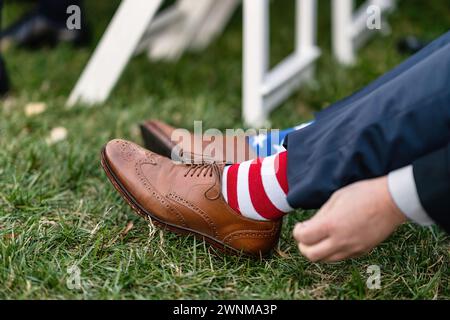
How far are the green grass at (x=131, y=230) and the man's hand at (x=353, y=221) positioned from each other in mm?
190

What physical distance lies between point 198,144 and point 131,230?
0.87ft

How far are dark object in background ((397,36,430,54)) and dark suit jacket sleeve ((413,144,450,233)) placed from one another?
1.66 m

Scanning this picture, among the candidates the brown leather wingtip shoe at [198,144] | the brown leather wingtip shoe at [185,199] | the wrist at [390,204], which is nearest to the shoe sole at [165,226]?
the brown leather wingtip shoe at [185,199]

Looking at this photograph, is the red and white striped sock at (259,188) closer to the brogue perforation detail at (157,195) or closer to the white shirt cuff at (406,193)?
the brogue perforation detail at (157,195)

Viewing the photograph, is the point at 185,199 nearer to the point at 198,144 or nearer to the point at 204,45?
the point at 198,144

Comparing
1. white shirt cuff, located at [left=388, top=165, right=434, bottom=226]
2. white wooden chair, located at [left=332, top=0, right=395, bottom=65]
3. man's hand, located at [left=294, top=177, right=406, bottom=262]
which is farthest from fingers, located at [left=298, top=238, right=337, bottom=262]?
white wooden chair, located at [left=332, top=0, right=395, bottom=65]

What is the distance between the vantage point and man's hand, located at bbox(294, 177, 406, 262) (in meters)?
0.95

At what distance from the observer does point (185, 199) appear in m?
1.23

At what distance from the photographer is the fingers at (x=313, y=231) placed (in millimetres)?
971

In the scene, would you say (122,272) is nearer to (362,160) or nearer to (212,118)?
(362,160)

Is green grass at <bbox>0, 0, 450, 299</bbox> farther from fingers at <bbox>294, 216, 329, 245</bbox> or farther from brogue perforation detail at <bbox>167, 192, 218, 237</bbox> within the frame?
fingers at <bbox>294, 216, 329, 245</bbox>

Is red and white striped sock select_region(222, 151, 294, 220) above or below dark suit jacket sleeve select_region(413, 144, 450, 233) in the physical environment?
below

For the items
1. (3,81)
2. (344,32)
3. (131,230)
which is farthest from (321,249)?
(344,32)
